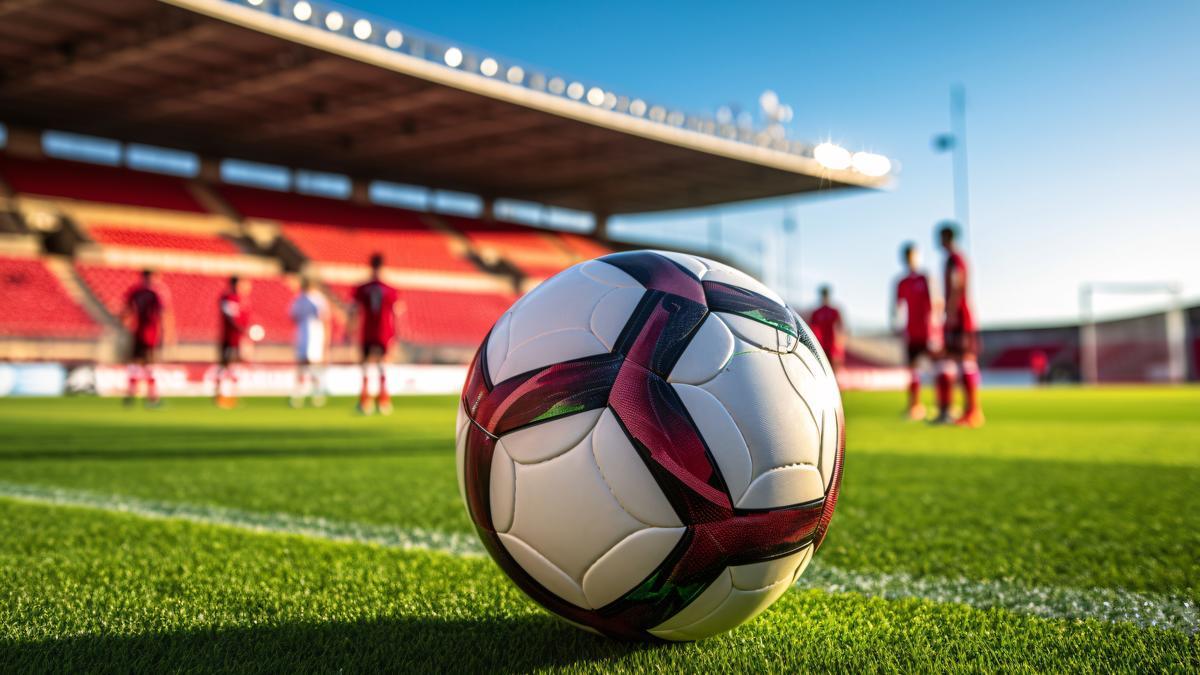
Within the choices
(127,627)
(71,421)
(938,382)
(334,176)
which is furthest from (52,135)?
(127,627)

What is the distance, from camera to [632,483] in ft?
5.60

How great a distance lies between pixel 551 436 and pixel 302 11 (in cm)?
1945

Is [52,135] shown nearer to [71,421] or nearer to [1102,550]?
[71,421]

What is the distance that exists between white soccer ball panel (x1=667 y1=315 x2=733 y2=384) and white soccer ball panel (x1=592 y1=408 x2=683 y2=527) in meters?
0.16

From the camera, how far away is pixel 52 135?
24266 millimetres

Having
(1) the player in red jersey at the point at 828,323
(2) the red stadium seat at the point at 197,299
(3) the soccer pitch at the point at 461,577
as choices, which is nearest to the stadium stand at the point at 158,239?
(2) the red stadium seat at the point at 197,299

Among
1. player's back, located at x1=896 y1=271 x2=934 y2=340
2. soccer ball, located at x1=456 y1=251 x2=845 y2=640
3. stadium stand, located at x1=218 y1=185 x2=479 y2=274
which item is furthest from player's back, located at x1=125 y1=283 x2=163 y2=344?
stadium stand, located at x1=218 y1=185 x2=479 y2=274

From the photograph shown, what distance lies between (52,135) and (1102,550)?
2703cm

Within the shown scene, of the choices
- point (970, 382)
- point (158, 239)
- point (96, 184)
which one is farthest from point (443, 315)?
point (970, 382)

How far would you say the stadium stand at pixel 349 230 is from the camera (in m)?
26.8

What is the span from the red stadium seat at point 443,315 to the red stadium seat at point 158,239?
10.1 feet

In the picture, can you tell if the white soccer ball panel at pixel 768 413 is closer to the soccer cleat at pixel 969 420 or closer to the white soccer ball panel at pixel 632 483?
the white soccer ball panel at pixel 632 483

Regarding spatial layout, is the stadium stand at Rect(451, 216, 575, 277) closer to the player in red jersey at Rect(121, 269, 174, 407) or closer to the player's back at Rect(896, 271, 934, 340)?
the player in red jersey at Rect(121, 269, 174, 407)

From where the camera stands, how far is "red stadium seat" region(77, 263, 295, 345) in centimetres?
2069
